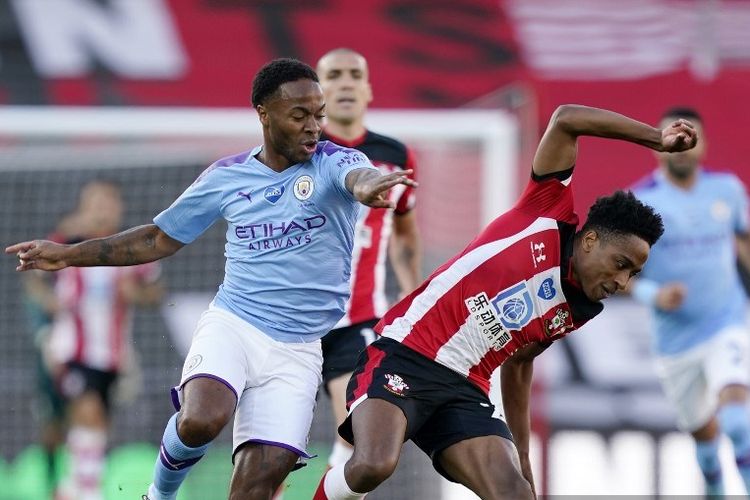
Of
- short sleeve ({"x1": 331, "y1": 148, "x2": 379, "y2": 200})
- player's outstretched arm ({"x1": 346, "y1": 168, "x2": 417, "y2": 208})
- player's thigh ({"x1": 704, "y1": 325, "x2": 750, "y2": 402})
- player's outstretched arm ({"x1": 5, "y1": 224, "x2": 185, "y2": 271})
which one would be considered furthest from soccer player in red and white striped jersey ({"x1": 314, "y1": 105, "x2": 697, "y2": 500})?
player's thigh ({"x1": 704, "y1": 325, "x2": 750, "y2": 402})

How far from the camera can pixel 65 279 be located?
11.4m

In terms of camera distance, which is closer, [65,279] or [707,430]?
[707,430]

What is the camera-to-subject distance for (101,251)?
6.14m

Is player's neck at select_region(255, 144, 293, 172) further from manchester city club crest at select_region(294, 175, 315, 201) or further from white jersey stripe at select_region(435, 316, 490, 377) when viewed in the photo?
white jersey stripe at select_region(435, 316, 490, 377)

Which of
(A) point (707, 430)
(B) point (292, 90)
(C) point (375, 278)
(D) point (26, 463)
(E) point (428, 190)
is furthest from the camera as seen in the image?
(D) point (26, 463)

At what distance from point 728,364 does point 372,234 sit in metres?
3.21

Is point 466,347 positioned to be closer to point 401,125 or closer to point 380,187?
point 380,187

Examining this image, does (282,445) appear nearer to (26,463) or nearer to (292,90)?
(292,90)

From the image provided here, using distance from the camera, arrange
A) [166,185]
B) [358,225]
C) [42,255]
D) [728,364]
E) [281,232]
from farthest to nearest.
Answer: [166,185] → [728,364] → [358,225] → [42,255] → [281,232]

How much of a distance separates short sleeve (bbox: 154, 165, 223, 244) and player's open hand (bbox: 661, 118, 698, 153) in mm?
1889

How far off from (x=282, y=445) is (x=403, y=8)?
1115 cm

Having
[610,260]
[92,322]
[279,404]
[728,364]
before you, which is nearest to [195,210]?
[279,404]

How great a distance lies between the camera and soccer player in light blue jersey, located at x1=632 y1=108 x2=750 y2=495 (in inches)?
374

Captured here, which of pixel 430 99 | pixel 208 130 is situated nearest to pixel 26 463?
pixel 208 130
